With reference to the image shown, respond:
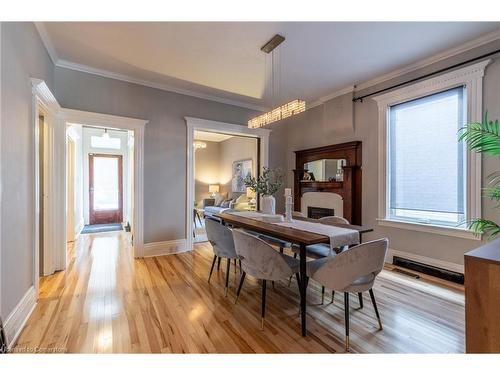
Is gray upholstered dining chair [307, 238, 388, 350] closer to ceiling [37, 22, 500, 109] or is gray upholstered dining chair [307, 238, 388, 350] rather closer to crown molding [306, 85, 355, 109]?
ceiling [37, 22, 500, 109]

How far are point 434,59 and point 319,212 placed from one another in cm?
280

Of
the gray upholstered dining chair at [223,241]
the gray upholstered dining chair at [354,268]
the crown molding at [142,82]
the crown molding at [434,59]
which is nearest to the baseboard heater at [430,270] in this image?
the gray upholstered dining chair at [354,268]

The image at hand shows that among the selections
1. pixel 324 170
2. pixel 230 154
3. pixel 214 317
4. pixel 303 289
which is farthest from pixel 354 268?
pixel 230 154

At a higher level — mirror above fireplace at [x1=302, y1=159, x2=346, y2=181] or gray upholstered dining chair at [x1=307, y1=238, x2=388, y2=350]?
mirror above fireplace at [x1=302, y1=159, x2=346, y2=181]

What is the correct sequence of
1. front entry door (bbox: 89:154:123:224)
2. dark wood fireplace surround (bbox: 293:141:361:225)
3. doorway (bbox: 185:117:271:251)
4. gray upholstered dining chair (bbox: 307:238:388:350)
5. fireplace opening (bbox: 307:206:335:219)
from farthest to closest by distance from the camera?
front entry door (bbox: 89:154:123:224), fireplace opening (bbox: 307:206:335:219), doorway (bbox: 185:117:271:251), dark wood fireplace surround (bbox: 293:141:361:225), gray upholstered dining chair (bbox: 307:238:388:350)

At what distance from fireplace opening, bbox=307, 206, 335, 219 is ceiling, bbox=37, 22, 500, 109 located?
85.6 inches

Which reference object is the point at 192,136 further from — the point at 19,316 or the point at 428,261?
the point at 428,261

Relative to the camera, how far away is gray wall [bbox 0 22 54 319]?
1.68m

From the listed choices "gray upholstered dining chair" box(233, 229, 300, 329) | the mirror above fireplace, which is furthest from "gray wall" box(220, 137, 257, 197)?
"gray upholstered dining chair" box(233, 229, 300, 329)

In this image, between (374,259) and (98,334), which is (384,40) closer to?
(374,259)

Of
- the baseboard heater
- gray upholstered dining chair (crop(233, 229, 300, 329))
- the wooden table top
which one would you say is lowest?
the baseboard heater

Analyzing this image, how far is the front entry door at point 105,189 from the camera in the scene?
661 centimetres

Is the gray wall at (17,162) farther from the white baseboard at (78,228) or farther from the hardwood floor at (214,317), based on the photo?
the white baseboard at (78,228)

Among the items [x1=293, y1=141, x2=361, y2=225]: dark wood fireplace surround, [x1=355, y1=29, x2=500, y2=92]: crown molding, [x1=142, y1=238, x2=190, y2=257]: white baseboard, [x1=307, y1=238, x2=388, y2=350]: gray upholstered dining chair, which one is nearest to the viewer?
[x1=307, y1=238, x2=388, y2=350]: gray upholstered dining chair
